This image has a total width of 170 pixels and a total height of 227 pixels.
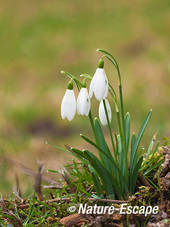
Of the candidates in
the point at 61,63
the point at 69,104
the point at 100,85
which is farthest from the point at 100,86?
the point at 61,63

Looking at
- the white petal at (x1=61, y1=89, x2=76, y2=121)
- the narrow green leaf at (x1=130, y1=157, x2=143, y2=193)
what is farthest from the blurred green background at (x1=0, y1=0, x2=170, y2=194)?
the white petal at (x1=61, y1=89, x2=76, y2=121)

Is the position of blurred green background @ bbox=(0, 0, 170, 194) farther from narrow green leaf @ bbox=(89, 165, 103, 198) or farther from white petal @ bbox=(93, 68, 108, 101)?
white petal @ bbox=(93, 68, 108, 101)

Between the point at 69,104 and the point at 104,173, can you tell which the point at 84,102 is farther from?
the point at 104,173

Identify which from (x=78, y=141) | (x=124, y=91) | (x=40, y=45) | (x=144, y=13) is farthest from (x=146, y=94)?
(x=144, y=13)

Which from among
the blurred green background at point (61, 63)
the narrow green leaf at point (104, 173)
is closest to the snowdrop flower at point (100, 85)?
the narrow green leaf at point (104, 173)

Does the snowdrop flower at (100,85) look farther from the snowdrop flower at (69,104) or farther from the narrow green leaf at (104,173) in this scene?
the narrow green leaf at (104,173)

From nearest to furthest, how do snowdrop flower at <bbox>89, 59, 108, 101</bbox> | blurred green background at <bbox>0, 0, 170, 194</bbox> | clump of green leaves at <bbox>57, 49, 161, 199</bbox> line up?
1. snowdrop flower at <bbox>89, 59, 108, 101</bbox>
2. clump of green leaves at <bbox>57, 49, 161, 199</bbox>
3. blurred green background at <bbox>0, 0, 170, 194</bbox>

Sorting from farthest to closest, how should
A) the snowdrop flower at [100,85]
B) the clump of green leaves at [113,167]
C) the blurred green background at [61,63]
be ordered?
the blurred green background at [61,63]
the clump of green leaves at [113,167]
the snowdrop flower at [100,85]

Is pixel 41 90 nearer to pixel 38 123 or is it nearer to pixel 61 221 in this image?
pixel 38 123

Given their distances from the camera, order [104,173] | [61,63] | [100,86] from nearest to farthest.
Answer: [100,86] → [104,173] → [61,63]
